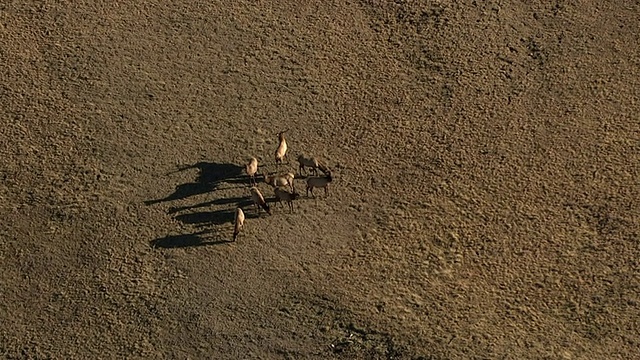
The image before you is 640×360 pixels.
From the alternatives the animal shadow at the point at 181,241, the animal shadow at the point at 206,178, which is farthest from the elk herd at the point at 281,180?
the animal shadow at the point at 181,241

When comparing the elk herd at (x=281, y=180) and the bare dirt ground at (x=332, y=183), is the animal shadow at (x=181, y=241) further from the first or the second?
the elk herd at (x=281, y=180)

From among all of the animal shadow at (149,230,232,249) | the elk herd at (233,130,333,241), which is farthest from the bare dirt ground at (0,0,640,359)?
the elk herd at (233,130,333,241)

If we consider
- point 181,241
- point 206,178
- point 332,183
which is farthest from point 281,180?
point 181,241

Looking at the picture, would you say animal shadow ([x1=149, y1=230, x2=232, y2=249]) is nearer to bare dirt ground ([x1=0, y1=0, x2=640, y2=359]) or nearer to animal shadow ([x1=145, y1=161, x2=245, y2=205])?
bare dirt ground ([x1=0, y1=0, x2=640, y2=359])

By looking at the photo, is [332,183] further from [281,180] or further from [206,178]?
[206,178]

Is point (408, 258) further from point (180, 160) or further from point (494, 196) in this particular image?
point (180, 160)
